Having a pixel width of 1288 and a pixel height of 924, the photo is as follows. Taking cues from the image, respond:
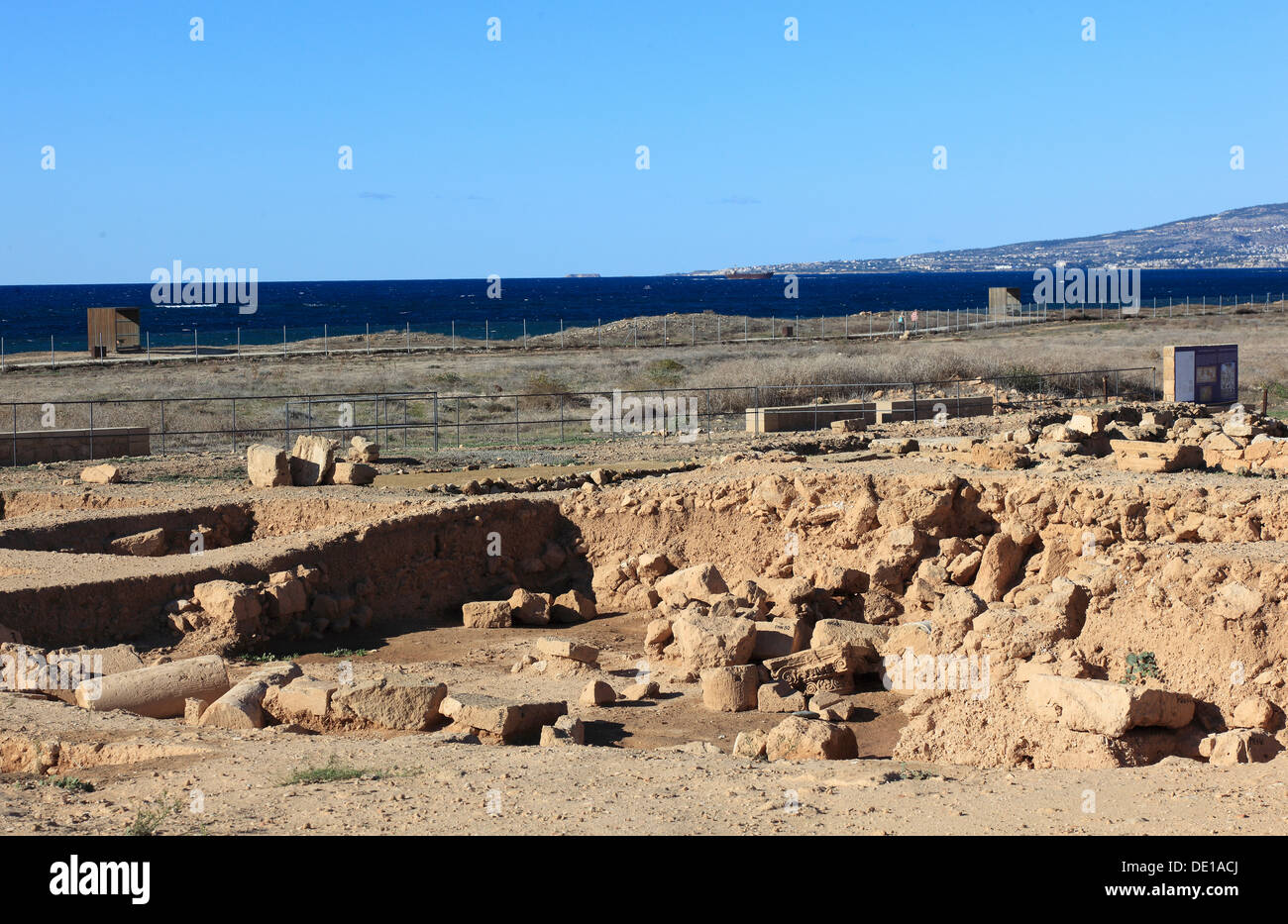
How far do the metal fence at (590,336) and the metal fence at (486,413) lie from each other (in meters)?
17.2

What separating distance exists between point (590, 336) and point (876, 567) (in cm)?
5112

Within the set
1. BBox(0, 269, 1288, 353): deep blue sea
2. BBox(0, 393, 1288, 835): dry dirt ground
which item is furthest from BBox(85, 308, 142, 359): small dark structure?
BBox(0, 393, 1288, 835): dry dirt ground

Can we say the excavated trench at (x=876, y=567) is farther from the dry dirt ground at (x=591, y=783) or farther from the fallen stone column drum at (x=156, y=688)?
the fallen stone column drum at (x=156, y=688)

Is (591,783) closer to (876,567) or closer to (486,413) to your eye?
(876,567)

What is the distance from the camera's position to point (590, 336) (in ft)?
221

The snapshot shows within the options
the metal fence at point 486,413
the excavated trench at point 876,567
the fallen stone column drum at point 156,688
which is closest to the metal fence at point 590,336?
the metal fence at point 486,413

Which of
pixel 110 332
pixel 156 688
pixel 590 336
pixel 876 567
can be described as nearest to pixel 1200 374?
pixel 876 567

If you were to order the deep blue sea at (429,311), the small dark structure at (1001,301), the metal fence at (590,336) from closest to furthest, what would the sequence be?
1. the metal fence at (590,336)
2. the small dark structure at (1001,301)
3. the deep blue sea at (429,311)

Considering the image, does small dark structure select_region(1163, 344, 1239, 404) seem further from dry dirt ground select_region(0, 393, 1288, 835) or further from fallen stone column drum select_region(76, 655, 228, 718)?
fallen stone column drum select_region(76, 655, 228, 718)

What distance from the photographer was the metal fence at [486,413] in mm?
30688

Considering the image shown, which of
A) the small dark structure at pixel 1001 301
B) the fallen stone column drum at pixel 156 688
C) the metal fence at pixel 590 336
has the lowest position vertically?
the fallen stone column drum at pixel 156 688

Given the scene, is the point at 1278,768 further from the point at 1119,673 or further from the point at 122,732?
the point at 122,732

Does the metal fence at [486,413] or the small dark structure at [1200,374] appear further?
the small dark structure at [1200,374]

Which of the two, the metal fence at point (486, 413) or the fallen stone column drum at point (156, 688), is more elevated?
the metal fence at point (486, 413)
